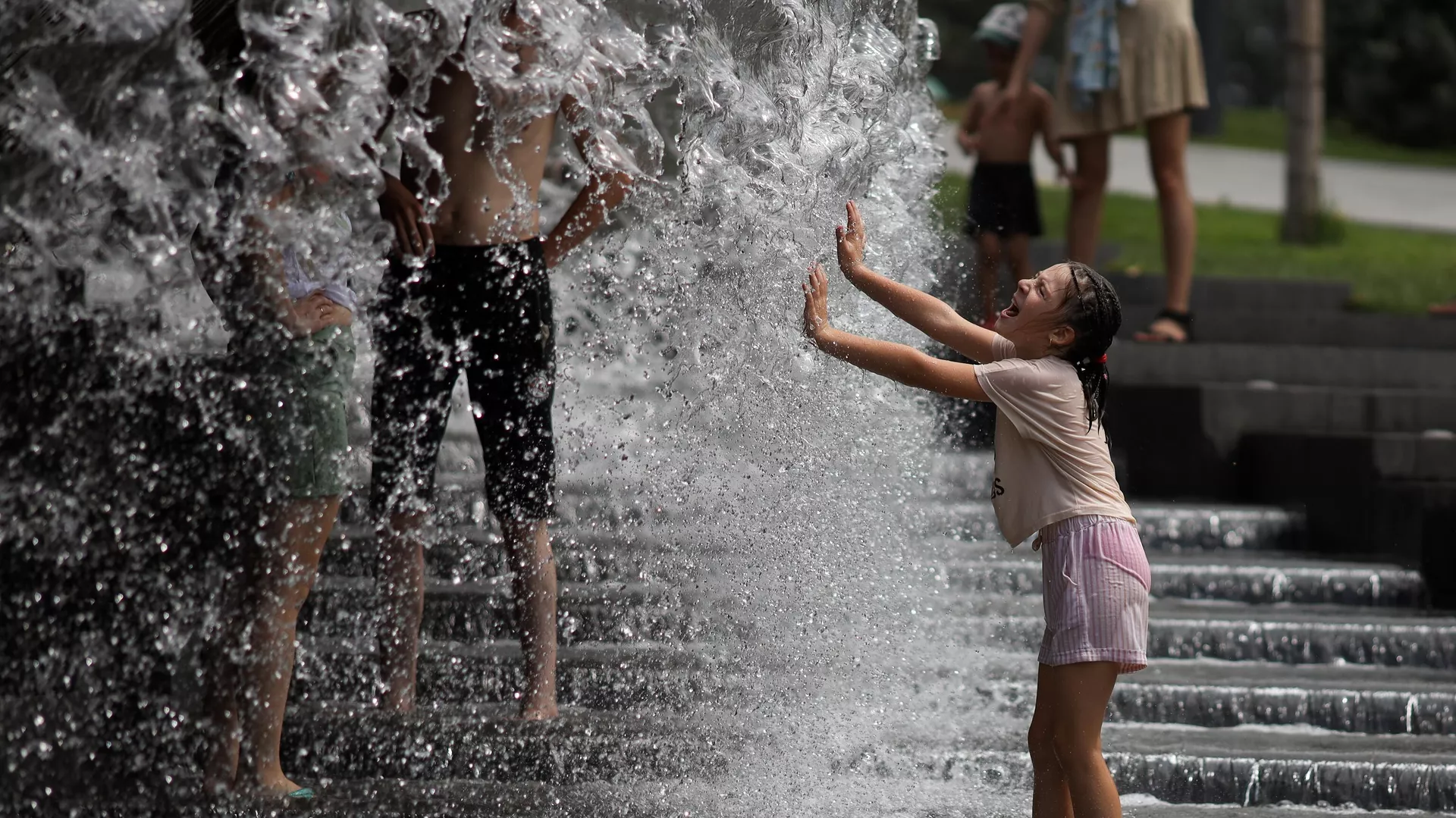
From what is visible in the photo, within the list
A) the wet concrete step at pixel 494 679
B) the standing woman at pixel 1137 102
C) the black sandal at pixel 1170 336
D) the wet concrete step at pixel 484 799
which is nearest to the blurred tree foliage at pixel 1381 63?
the standing woman at pixel 1137 102

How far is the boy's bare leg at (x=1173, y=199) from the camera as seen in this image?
7.03 metres

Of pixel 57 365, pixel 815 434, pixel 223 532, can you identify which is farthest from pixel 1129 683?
pixel 57 365

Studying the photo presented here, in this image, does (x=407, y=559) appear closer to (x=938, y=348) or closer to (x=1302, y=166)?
(x=938, y=348)

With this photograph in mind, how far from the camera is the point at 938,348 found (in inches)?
227

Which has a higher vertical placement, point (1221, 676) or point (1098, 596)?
point (1098, 596)


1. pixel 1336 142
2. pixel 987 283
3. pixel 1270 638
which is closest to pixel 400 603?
pixel 987 283

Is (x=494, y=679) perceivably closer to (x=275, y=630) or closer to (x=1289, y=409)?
(x=275, y=630)

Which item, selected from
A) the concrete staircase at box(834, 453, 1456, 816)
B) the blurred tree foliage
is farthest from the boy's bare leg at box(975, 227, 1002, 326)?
the blurred tree foliage

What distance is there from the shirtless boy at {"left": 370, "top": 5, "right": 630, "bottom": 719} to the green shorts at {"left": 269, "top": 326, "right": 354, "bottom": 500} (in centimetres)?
26

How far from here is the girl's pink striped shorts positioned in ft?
11.4

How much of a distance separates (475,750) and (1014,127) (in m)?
5.38

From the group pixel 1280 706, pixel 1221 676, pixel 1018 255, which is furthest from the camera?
pixel 1018 255

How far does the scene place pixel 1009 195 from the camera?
8.34 m

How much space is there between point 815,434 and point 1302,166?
11069mm
